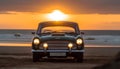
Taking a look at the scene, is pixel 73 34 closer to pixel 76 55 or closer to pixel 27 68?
pixel 76 55

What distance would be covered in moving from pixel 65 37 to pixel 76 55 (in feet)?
2.64

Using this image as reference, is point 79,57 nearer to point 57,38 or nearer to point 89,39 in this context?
point 57,38

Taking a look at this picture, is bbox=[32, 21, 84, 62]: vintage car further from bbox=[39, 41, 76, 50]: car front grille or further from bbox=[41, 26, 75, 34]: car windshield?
bbox=[41, 26, 75, 34]: car windshield

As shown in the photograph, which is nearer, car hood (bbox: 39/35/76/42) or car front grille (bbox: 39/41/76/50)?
car front grille (bbox: 39/41/76/50)

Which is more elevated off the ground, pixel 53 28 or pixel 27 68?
pixel 53 28

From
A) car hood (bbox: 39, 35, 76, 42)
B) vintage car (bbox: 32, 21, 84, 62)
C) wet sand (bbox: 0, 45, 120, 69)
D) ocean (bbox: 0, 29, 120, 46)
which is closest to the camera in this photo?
wet sand (bbox: 0, 45, 120, 69)

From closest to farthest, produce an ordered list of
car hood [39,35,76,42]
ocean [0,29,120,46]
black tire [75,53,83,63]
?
car hood [39,35,76,42] → black tire [75,53,83,63] → ocean [0,29,120,46]

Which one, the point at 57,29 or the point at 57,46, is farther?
the point at 57,29

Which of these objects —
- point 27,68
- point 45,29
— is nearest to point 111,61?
point 27,68

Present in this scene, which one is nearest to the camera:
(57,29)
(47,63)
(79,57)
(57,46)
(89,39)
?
(47,63)

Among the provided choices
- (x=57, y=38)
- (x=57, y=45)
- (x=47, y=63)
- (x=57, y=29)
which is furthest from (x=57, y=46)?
(x=57, y=29)

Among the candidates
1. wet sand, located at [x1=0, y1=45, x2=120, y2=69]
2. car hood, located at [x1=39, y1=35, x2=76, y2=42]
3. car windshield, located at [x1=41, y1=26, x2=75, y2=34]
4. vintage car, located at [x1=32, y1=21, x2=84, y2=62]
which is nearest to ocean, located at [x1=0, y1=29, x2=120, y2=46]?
wet sand, located at [x1=0, y1=45, x2=120, y2=69]

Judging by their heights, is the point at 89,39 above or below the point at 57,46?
below

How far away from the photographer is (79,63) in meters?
17.8
